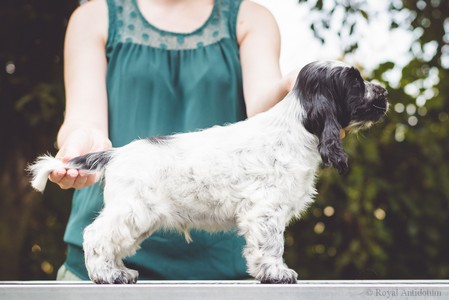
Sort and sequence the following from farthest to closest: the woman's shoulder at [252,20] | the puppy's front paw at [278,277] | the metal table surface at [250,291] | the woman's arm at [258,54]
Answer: the woman's shoulder at [252,20], the woman's arm at [258,54], the puppy's front paw at [278,277], the metal table surface at [250,291]

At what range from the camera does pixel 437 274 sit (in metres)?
5.54

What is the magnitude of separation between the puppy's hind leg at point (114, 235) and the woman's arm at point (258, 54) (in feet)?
2.61

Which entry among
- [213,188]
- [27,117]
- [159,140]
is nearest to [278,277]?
[213,188]

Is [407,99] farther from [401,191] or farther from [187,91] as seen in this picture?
[187,91]

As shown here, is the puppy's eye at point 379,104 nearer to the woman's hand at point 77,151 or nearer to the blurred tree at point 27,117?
the woman's hand at point 77,151

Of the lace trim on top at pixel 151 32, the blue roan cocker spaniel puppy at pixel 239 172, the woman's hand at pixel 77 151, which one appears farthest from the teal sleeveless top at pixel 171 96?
the blue roan cocker spaniel puppy at pixel 239 172

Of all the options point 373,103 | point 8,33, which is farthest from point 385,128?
point 373,103

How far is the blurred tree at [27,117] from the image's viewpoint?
4.77 m

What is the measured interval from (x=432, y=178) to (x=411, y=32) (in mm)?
1231

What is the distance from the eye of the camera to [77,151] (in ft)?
7.52

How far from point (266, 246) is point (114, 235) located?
474 mm

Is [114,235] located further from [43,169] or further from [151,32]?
[151,32]

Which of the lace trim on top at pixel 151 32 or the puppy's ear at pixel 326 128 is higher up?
the lace trim on top at pixel 151 32

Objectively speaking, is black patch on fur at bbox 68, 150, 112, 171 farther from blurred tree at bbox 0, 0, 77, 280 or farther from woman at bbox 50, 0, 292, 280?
blurred tree at bbox 0, 0, 77, 280
